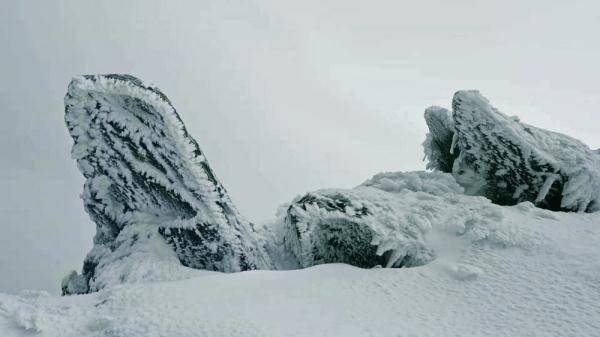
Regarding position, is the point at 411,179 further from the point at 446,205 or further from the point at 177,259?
the point at 177,259

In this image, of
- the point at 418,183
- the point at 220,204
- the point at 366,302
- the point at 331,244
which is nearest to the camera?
the point at 366,302

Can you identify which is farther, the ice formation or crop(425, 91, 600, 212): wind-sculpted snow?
crop(425, 91, 600, 212): wind-sculpted snow

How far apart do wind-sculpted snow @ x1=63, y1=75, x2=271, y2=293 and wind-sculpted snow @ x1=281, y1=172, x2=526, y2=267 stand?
4.00 feet

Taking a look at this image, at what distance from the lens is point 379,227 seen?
7008mm

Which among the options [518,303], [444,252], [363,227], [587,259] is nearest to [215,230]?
[363,227]

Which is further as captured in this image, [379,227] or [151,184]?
[151,184]

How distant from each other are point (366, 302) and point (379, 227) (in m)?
1.81

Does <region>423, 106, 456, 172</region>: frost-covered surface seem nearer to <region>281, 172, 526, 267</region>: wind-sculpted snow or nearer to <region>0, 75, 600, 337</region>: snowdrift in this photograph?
<region>0, 75, 600, 337</region>: snowdrift

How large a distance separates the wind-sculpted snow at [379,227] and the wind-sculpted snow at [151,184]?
1218 millimetres

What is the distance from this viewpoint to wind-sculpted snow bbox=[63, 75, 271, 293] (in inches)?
294

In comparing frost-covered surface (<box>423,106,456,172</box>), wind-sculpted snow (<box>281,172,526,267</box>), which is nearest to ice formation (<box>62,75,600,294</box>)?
wind-sculpted snow (<box>281,172,526,267</box>)

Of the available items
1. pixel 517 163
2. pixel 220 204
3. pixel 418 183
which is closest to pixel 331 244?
pixel 220 204

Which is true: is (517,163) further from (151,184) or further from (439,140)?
(151,184)

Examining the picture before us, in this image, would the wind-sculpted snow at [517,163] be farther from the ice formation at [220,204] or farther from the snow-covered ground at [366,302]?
the snow-covered ground at [366,302]
